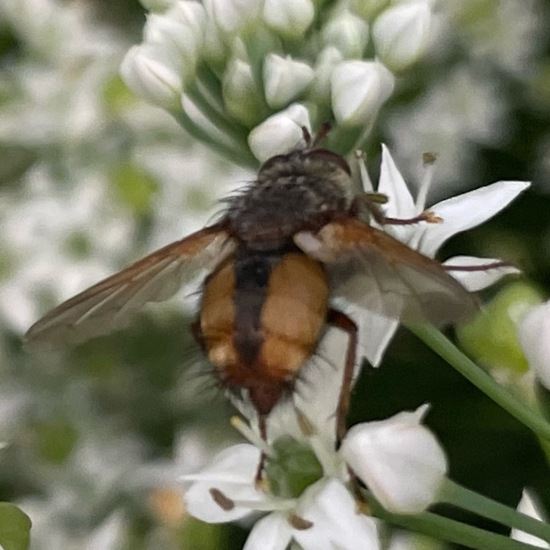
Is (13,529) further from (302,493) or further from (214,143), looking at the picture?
(214,143)

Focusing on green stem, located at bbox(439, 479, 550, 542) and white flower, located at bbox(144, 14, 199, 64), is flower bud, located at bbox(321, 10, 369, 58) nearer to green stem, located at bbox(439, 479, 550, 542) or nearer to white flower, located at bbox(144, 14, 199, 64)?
white flower, located at bbox(144, 14, 199, 64)

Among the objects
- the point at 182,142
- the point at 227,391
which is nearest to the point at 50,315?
the point at 227,391

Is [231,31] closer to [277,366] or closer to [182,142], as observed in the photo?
[277,366]

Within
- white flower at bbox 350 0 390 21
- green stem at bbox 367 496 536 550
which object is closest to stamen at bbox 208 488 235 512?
green stem at bbox 367 496 536 550

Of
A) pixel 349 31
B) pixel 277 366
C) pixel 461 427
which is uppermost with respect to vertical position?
pixel 349 31

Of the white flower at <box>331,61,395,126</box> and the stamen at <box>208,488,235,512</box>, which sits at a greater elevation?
the white flower at <box>331,61,395,126</box>

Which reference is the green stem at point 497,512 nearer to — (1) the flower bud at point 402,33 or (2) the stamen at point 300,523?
(2) the stamen at point 300,523

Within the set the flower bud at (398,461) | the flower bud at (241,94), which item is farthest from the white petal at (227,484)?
the flower bud at (241,94)
